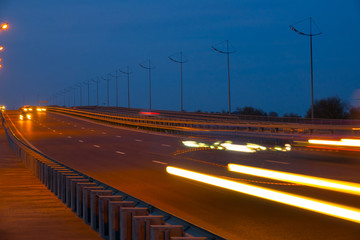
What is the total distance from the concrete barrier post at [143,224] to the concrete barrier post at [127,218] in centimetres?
56

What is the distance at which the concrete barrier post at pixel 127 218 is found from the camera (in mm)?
8000

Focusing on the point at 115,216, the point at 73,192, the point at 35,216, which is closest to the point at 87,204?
the point at 73,192

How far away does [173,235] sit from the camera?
652cm

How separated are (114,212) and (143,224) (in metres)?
1.46

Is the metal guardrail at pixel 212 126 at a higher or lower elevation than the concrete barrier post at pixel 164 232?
higher

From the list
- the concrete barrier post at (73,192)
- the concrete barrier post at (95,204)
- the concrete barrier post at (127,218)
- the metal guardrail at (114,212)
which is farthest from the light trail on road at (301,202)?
the concrete barrier post at (73,192)

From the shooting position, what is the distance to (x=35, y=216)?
1184cm

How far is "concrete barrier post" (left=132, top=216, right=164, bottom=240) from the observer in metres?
7.23

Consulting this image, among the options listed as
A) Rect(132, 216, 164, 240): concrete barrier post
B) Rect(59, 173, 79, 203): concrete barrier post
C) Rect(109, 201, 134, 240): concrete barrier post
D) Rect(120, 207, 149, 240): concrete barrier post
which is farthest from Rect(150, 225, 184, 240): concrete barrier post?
Rect(59, 173, 79, 203): concrete barrier post

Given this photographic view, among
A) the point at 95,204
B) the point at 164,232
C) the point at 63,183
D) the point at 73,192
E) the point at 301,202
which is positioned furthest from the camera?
the point at 63,183

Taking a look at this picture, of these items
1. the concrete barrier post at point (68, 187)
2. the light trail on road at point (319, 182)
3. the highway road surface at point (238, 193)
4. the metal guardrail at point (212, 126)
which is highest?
the metal guardrail at point (212, 126)

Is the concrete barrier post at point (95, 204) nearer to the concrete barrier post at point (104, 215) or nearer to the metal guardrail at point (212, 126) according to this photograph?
the concrete barrier post at point (104, 215)

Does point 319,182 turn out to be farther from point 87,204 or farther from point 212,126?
point 212,126

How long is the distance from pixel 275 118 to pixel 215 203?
61415 millimetres
